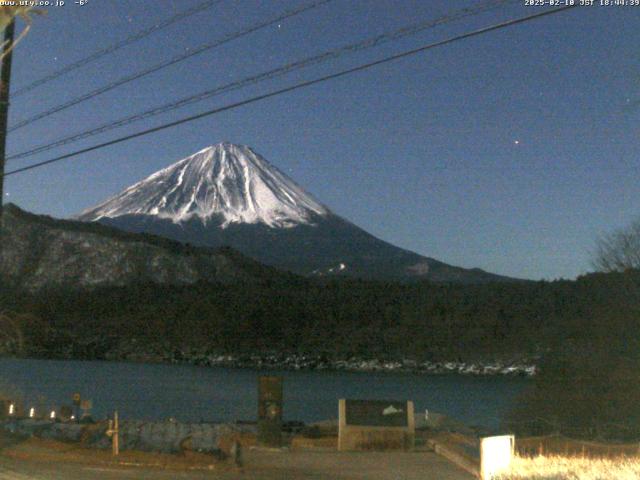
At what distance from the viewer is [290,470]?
13680mm

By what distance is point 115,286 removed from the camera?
188 m

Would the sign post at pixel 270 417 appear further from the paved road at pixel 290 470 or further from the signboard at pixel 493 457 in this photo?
the signboard at pixel 493 457

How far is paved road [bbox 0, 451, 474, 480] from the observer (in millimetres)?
13023

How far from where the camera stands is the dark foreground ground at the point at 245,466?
1311 centimetres

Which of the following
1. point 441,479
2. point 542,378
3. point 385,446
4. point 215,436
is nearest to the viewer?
point 441,479

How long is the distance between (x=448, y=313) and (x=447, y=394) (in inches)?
1509

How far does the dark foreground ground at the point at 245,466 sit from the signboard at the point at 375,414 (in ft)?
2.04

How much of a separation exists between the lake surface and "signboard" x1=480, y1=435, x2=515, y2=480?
28.6 m

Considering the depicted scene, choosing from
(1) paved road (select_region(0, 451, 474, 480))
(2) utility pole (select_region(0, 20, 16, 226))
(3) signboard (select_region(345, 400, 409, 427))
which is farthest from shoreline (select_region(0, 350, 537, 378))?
(2) utility pole (select_region(0, 20, 16, 226))

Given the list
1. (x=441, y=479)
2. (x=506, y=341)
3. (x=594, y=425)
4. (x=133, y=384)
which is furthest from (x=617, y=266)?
(x=506, y=341)

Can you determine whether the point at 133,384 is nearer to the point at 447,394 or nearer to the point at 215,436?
the point at 447,394

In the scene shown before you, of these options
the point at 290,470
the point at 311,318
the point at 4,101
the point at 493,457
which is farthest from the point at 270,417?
the point at 311,318

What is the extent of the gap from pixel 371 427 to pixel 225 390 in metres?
68.2

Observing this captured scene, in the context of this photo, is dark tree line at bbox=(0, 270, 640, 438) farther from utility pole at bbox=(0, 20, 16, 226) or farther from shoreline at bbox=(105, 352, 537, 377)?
utility pole at bbox=(0, 20, 16, 226)
